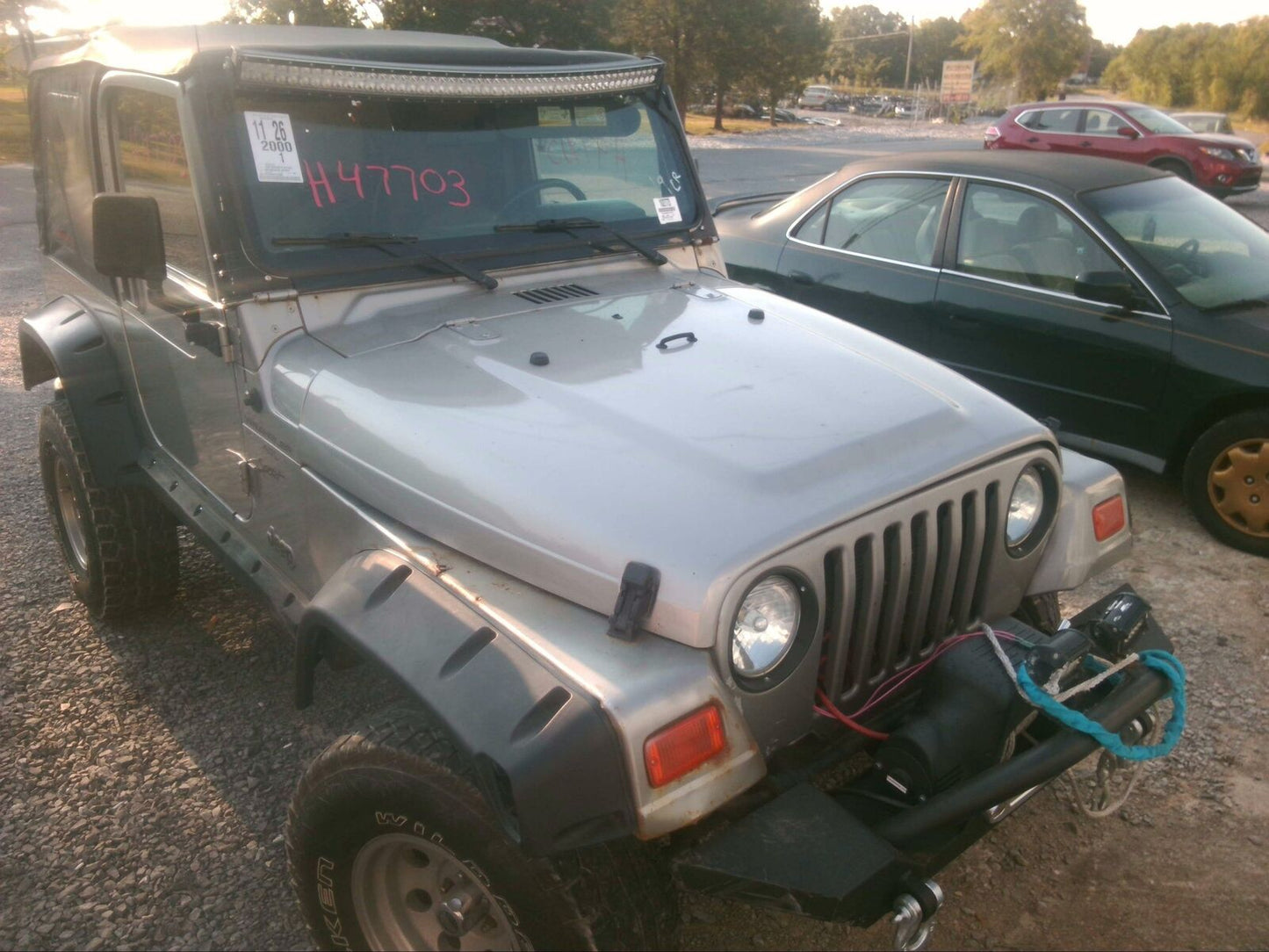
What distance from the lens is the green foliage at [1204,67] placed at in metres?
32.8

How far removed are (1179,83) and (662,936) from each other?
4296 centimetres

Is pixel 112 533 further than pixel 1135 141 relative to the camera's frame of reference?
No

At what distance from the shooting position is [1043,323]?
16.2 ft

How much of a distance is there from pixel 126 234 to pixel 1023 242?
13.7ft

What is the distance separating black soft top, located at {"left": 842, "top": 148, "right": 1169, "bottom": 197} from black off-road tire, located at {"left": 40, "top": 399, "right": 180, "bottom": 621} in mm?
4230

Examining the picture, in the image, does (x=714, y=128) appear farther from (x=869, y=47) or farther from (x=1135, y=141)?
(x=869, y=47)

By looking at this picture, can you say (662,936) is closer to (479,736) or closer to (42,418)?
(479,736)

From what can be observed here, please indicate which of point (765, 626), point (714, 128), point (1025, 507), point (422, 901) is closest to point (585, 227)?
point (1025, 507)

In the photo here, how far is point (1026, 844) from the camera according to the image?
9.44 ft

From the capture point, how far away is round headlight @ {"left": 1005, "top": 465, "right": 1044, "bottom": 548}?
99.0 inches

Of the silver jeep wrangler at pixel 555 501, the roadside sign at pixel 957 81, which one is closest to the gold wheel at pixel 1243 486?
the silver jeep wrangler at pixel 555 501

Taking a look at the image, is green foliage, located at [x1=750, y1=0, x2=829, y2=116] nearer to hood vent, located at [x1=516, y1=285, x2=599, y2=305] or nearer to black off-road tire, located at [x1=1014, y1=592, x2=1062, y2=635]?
hood vent, located at [x1=516, y1=285, x2=599, y2=305]

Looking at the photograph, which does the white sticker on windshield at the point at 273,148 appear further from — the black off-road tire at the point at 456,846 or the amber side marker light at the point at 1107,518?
the amber side marker light at the point at 1107,518

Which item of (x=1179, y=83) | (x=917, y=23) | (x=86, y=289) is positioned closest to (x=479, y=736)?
(x=86, y=289)
